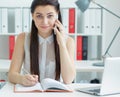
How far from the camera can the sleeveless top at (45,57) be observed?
6.34ft

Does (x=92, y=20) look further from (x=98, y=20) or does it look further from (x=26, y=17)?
(x=26, y=17)

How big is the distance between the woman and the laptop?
413 millimetres

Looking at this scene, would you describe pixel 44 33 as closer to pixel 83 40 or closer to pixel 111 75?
pixel 111 75

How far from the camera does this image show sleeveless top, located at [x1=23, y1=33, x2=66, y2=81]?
1933 millimetres

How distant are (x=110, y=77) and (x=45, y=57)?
71 cm

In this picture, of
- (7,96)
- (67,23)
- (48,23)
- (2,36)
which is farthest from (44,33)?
(2,36)

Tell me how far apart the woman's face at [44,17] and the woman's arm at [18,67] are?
0.19m

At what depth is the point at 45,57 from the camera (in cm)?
195

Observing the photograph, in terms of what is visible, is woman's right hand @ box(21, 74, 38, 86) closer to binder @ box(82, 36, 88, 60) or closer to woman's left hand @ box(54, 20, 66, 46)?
woman's left hand @ box(54, 20, 66, 46)

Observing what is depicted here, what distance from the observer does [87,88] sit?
1540 mm

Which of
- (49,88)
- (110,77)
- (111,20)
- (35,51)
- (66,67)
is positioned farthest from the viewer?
(111,20)

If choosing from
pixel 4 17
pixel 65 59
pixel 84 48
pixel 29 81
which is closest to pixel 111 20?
pixel 84 48

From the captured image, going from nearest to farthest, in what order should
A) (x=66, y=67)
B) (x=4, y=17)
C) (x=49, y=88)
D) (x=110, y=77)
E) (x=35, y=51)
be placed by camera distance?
(x=110, y=77) < (x=49, y=88) < (x=66, y=67) < (x=35, y=51) < (x=4, y=17)

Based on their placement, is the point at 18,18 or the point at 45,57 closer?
the point at 45,57
